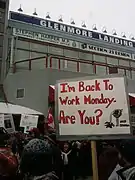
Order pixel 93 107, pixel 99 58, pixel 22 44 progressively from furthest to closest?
pixel 99 58
pixel 22 44
pixel 93 107

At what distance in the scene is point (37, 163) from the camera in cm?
189

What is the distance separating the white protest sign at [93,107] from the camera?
3.46m

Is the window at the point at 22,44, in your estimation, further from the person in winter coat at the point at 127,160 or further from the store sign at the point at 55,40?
the person in winter coat at the point at 127,160

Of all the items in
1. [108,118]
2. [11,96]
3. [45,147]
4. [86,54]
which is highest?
[86,54]

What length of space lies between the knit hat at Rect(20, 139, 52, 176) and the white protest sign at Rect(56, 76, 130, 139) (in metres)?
1.63

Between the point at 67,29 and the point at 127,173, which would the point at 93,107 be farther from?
the point at 67,29

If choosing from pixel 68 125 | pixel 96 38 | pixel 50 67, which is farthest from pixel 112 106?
pixel 96 38

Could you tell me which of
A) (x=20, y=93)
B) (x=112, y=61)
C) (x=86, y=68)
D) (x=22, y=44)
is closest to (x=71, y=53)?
(x=86, y=68)

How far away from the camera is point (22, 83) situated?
13352mm

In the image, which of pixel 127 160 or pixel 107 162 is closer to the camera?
pixel 127 160

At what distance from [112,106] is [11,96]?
1056 cm

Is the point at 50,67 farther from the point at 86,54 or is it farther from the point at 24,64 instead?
the point at 86,54

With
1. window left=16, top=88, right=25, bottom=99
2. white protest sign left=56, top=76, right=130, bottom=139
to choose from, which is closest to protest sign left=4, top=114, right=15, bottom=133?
white protest sign left=56, top=76, right=130, bottom=139

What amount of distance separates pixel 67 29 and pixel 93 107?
69.9ft
